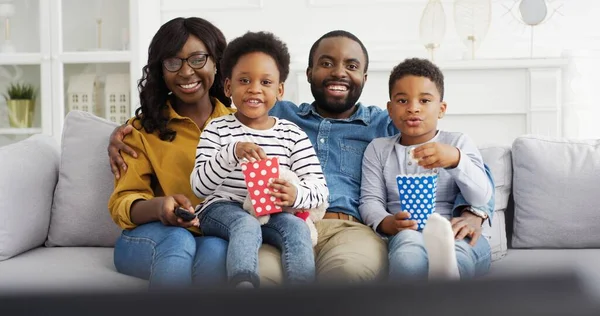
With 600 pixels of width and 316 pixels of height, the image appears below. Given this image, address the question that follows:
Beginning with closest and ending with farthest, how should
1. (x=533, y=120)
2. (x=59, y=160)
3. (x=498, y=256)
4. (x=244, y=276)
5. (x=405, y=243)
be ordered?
(x=244, y=276) < (x=405, y=243) < (x=498, y=256) < (x=59, y=160) < (x=533, y=120)

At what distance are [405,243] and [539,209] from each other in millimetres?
675

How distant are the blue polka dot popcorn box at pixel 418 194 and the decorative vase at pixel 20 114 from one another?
10.8 feet

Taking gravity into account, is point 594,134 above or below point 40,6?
below

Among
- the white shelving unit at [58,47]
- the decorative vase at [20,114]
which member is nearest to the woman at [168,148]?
the white shelving unit at [58,47]

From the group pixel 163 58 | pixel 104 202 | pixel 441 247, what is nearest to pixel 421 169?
pixel 441 247

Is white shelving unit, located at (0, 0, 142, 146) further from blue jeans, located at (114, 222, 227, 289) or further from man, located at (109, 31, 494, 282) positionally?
blue jeans, located at (114, 222, 227, 289)

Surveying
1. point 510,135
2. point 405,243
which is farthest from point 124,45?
point 405,243

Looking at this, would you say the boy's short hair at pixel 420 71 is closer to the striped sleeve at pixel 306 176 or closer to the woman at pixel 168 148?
the striped sleeve at pixel 306 176

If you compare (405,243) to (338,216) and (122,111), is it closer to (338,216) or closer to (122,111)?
(338,216)

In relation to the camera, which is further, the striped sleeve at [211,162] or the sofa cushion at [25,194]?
the sofa cushion at [25,194]

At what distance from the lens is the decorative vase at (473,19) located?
14.0 ft

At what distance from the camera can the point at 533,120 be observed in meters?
4.22

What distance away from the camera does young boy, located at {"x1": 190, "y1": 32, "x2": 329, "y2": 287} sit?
5.53 ft

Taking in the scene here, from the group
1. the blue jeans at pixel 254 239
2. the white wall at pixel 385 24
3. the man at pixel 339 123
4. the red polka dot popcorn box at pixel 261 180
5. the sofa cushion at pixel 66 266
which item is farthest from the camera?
the white wall at pixel 385 24
